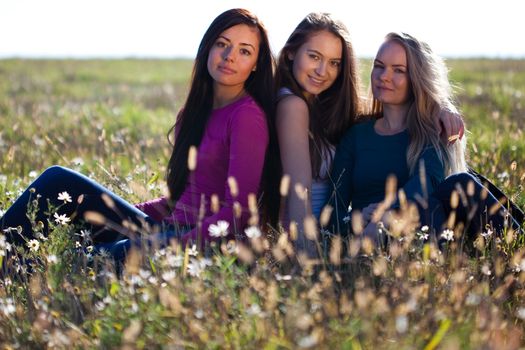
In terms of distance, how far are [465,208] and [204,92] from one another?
162 cm

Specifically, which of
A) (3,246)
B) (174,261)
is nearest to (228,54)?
(3,246)

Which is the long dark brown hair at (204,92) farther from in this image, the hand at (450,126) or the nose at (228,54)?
the hand at (450,126)

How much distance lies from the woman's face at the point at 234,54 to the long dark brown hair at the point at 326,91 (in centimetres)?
30

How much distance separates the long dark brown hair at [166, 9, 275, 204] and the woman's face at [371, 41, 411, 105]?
0.69 metres

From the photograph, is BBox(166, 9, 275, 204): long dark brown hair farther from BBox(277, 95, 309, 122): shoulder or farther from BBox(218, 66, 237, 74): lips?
BBox(218, 66, 237, 74): lips

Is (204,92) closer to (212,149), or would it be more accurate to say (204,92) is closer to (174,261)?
(212,149)

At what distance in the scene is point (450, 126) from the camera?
4.72 metres

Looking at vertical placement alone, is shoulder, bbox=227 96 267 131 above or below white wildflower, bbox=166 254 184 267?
above

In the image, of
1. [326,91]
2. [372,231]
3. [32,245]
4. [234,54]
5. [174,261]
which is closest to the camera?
[174,261]

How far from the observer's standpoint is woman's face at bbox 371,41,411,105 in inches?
192

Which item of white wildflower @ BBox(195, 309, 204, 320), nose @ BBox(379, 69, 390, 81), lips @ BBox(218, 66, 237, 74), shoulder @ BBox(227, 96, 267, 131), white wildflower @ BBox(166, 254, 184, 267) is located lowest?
white wildflower @ BBox(195, 309, 204, 320)

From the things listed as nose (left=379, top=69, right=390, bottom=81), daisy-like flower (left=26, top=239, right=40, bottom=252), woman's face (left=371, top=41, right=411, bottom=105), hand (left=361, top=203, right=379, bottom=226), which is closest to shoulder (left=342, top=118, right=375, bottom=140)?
woman's face (left=371, top=41, right=411, bottom=105)

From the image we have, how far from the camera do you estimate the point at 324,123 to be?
5086 millimetres

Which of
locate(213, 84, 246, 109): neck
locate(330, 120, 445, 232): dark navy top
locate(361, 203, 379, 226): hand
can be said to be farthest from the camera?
locate(330, 120, 445, 232): dark navy top
